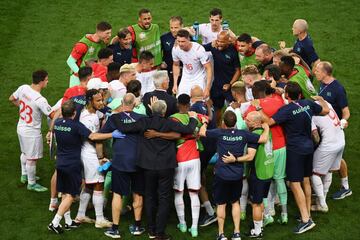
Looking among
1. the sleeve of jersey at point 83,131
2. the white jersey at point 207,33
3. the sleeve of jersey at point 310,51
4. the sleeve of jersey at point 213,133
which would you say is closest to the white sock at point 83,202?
the sleeve of jersey at point 83,131

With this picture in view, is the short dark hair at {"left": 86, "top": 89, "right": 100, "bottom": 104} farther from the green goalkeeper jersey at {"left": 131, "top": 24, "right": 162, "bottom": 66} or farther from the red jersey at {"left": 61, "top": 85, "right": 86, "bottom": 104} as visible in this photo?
the green goalkeeper jersey at {"left": 131, "top": 24, "right": 162, "bottom": 66}

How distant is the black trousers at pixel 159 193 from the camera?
9.23 m

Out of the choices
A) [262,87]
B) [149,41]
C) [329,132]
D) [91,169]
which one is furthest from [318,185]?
[149,41]

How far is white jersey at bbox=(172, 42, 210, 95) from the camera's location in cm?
1168

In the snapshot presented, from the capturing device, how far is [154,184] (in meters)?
9.31

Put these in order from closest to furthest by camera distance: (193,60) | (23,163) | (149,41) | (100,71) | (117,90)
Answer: (117,90), (23,163), (100,71), (193,60), (149,41)

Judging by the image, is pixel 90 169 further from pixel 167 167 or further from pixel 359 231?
pixel 359 231

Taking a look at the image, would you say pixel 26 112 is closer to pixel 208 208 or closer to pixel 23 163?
pixel 23 163

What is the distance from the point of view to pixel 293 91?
949 centimetres

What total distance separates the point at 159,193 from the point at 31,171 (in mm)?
2491

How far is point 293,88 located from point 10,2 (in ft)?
33.1

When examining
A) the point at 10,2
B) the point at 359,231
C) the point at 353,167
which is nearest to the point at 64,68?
the point at 10,2

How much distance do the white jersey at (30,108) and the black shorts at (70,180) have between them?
1328mm

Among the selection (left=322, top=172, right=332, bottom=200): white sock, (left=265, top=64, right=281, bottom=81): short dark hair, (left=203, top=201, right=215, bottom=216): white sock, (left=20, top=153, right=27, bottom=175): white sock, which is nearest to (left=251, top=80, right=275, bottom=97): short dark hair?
(left=265, top=64, right=281, bottom=81): short dark hair
